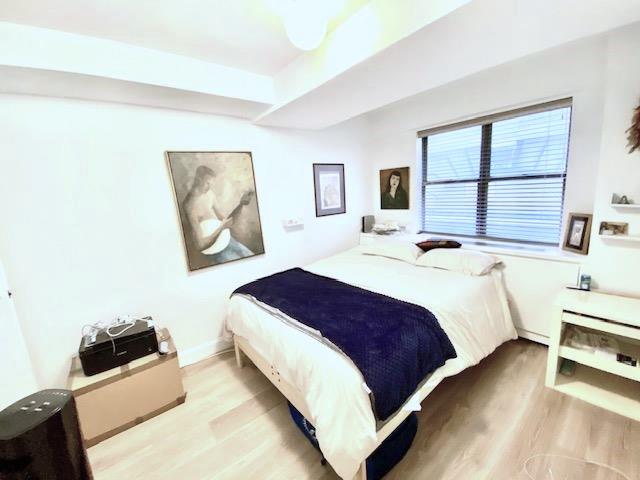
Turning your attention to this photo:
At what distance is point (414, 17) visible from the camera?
4.12 feet

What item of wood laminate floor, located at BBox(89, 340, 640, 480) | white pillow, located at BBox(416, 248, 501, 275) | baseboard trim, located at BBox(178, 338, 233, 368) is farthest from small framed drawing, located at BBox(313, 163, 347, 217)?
wood laminate floor, located at BBox(89, 340, 640, 480)

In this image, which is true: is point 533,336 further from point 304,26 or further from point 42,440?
point 42,440

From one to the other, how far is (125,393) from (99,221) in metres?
1.21

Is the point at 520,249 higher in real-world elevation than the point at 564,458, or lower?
higher

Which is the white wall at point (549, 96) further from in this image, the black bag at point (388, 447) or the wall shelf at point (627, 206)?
the black bag at point (388, 447)

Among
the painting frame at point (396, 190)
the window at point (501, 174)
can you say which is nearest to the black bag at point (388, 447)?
the window at point (501, 174)

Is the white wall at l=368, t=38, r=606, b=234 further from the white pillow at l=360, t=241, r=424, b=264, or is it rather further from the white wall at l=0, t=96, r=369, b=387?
the white wall at l=0, t=96, r=369, b=387

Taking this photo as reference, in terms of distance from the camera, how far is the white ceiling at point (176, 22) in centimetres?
135

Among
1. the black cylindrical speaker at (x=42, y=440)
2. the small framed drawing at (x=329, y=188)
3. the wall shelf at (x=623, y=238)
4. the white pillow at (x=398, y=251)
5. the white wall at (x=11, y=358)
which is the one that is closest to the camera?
the black cylindrical speaker at (x=42, y=440)

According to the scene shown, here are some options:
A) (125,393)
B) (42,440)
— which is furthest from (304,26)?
(125,393)

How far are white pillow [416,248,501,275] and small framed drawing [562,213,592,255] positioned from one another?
0.51 m

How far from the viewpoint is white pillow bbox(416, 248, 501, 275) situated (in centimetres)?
220

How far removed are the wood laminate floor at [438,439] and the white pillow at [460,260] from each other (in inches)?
31.8

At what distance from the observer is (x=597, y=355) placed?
1.74 m
